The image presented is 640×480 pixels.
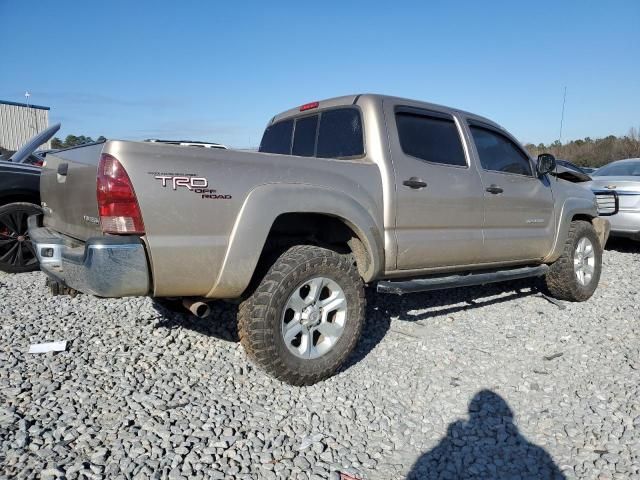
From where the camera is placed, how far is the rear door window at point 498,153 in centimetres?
443

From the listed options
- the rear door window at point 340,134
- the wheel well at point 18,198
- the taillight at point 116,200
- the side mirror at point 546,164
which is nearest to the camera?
the taillight at point 116,200

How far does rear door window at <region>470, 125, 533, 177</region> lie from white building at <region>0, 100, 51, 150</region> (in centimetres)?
3139

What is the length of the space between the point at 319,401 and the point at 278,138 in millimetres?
2544

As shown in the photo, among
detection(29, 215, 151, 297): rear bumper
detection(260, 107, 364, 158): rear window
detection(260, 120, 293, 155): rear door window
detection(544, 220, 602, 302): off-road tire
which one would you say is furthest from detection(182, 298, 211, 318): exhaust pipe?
detection(544, 220, 602, 302): off-road tire

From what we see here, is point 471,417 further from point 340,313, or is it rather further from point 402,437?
point 340,313

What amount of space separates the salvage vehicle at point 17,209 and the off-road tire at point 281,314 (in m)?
3.88

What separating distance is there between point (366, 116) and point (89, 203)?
6.69 ft

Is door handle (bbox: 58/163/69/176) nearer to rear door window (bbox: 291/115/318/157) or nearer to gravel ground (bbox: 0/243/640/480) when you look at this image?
gravel ground (bbox: 0/243/640/480)

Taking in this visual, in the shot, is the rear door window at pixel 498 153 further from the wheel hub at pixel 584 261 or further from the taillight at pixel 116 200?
the taillight at pixel 116 200

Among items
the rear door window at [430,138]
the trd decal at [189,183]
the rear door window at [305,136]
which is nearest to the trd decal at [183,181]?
the trd decal at [189,183]

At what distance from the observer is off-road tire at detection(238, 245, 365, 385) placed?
117 inches

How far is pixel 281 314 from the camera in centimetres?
304

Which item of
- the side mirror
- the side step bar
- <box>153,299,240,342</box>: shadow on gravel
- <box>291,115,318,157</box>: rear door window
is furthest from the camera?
the side mirror

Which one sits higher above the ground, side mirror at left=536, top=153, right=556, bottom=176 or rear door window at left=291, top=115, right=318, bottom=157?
rear door window at left=291, top=115, right=318, bottom=157
